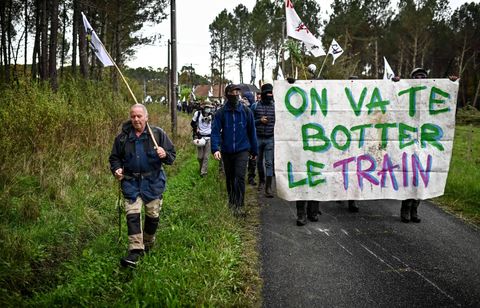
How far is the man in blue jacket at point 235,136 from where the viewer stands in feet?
19.2

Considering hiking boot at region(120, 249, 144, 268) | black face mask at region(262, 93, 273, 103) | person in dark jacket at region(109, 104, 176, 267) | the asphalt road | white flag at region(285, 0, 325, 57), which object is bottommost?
the asphalt road

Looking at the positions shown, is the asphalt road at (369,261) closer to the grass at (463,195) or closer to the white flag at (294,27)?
the grass at (463,195)

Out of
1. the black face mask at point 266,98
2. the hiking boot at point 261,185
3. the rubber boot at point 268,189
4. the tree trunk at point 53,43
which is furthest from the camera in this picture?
the tree trunk at point 53,43

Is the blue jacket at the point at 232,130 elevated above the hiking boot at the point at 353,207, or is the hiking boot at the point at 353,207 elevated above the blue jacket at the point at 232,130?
the blue jacket at the point at 232,130

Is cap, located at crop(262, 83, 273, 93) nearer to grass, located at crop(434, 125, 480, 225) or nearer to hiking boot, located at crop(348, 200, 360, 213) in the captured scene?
hiking boot, located at crop(348, 200, 360, 213)

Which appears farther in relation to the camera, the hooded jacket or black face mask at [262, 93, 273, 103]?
black face mask at [262, 93, 273, 103]

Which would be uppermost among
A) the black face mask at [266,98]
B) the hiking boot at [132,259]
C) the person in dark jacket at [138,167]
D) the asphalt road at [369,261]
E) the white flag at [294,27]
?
the white flag at [294,27]

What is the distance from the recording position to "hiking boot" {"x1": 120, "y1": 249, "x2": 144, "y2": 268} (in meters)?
4.02

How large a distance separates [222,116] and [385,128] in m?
2.32

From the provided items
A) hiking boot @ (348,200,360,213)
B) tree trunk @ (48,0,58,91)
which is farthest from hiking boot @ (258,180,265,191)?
tree trunk @ (48,0,58,91)

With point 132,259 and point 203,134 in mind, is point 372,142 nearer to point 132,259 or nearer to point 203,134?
point 132,259

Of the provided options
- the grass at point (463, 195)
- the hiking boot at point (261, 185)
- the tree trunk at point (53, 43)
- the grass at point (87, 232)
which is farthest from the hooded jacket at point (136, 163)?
the tree trunk at point (53, 43)

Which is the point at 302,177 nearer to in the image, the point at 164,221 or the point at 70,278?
the point at 164,221

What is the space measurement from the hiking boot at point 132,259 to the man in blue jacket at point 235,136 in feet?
6.66
